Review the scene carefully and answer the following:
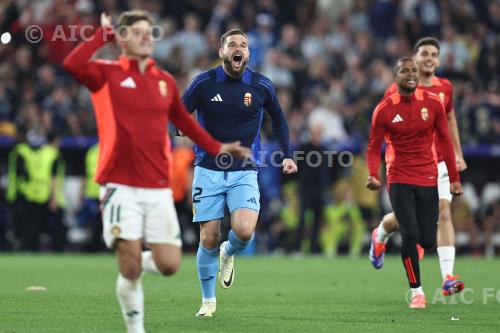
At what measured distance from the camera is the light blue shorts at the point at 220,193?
35.2ft

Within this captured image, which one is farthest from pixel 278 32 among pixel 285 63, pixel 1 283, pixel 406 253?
pixel 406 253

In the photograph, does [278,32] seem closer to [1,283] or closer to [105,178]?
[1,283]

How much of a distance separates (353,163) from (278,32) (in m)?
5.09

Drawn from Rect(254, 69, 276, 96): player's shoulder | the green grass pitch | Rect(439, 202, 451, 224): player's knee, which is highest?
Rect(254, 69, 276, 96): player's shoulder

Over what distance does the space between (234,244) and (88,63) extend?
11.3 feet

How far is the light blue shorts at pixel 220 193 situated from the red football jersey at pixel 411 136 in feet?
5.30

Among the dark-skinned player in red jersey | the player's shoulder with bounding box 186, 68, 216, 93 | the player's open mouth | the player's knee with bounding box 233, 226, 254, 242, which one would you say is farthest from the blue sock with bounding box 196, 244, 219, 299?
the dark-skinned player in red jersey

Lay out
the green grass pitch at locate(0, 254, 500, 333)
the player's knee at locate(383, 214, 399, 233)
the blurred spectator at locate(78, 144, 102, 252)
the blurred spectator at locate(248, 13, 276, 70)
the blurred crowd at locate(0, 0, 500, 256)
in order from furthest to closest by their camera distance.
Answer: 1. the blurred spectator at locate(248, 13, 276, 70)
2. the blurred crowd at locate(0, 0, 500, 256)
3. the blurred spectator at locate(78, 144, 102, 252)
4. the player's knee at locate(383, 214, 399, 233)
5. the green grass pitch at locate(0, 254, 500, 333)

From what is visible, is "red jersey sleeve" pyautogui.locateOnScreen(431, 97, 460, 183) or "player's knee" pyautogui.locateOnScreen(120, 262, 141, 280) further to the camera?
"red jersey sleeve" pyautogui.locateOnScreen(431, 97, 460, 183)

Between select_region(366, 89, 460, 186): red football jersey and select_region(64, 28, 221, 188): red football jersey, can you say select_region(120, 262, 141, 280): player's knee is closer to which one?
select_region(64, 28, 221, 188): red football jersey

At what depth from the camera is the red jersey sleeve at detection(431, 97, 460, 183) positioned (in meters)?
11.7

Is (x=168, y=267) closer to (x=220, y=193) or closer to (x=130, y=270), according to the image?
(x=130, y=270)

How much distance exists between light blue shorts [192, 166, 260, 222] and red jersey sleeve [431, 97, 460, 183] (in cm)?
224

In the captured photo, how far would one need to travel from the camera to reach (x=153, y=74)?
8328mm
